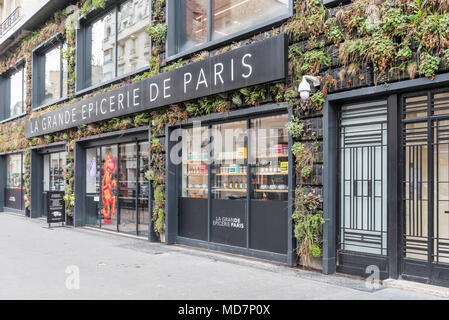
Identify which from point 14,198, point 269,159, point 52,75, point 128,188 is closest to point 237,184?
point 269,159

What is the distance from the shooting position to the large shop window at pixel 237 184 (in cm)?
824

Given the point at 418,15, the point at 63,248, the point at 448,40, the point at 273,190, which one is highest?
the point at 418,15

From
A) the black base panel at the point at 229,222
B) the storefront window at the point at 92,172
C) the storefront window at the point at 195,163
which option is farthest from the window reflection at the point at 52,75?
the black base panel at the point at 229,222

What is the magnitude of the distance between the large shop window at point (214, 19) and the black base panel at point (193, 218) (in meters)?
3.52

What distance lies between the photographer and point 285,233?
7.99m

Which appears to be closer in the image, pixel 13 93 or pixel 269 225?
pixel 269 225

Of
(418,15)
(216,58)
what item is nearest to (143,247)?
(216,58)

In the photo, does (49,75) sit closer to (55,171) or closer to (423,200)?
(55,171)

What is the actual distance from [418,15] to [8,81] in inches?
806

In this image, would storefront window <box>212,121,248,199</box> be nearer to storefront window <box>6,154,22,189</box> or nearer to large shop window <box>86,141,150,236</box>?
large shop window <box>86,141,150,236</box>

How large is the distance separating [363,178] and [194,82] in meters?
4.31

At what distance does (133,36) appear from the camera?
12.3 meters

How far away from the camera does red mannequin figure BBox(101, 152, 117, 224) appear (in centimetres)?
1327
